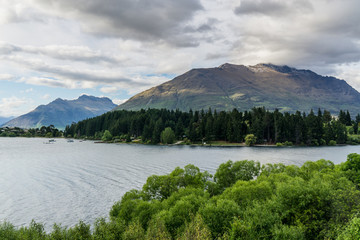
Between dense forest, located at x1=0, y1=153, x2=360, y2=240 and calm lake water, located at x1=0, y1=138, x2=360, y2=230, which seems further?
calm lake water, located at x1=0, y1=138, x2=360, y2=230

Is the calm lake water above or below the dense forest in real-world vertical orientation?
below

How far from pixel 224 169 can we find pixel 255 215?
27.8m

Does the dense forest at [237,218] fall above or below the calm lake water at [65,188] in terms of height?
above

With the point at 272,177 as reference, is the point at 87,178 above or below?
below

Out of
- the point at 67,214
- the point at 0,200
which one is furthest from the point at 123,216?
the point at 0,200

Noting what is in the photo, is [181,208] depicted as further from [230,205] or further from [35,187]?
[35,187]

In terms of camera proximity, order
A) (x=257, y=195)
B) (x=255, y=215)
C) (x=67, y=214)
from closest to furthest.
→ (x=255, y=215) < (x=257, y=195) < (x=67, y=214)

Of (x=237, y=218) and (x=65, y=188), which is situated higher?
(x=237, y=218)

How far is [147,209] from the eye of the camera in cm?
4306

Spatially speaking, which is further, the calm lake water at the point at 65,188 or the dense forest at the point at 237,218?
the calm lake water at the point at 65,188

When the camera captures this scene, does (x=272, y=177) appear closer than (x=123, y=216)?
No

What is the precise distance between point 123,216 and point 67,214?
55.4 feet

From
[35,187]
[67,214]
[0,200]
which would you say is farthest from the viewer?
[35,187]

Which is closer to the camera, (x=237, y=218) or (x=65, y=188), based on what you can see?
(x=237, y=218)
